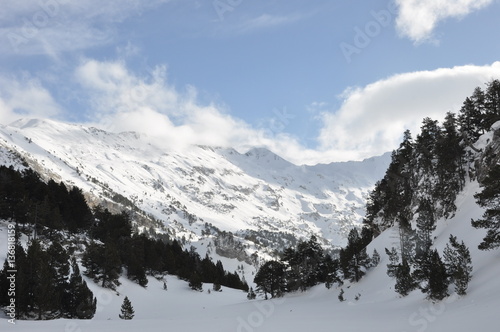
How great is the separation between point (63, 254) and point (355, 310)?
33187 mm

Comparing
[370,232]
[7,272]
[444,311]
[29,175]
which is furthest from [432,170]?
[29,175]

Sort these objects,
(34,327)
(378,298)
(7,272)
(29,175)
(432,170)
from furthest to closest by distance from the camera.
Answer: (29,175) → (432,170) → (378,298) → (7,272) → (34,327)

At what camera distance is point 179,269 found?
8581 centimetres

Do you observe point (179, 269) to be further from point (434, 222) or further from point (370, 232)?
point (434, 222)

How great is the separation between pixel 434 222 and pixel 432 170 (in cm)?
1127

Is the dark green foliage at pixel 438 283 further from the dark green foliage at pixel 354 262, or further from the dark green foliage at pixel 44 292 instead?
the dark green foliage at pixel 354 262

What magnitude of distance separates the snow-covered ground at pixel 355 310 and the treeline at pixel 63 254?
11.1ft

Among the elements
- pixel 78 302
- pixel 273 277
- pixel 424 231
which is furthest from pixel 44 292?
pixel 273 277

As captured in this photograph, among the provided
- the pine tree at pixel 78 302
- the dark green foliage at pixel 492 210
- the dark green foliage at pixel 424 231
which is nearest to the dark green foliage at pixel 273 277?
the dark green foliage at pixel 424 231

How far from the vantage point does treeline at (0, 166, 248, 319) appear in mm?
31031

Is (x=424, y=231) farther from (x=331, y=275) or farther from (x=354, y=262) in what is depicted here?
(x=331, y=275)

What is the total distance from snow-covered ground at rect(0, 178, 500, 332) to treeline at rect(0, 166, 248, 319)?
11.1 ft

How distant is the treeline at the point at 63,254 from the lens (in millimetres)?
31031

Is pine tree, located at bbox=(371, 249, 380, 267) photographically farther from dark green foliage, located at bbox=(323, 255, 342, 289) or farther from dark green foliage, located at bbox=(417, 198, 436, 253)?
dark green foliage, located at bbox=(417, 198, 436, 253)
